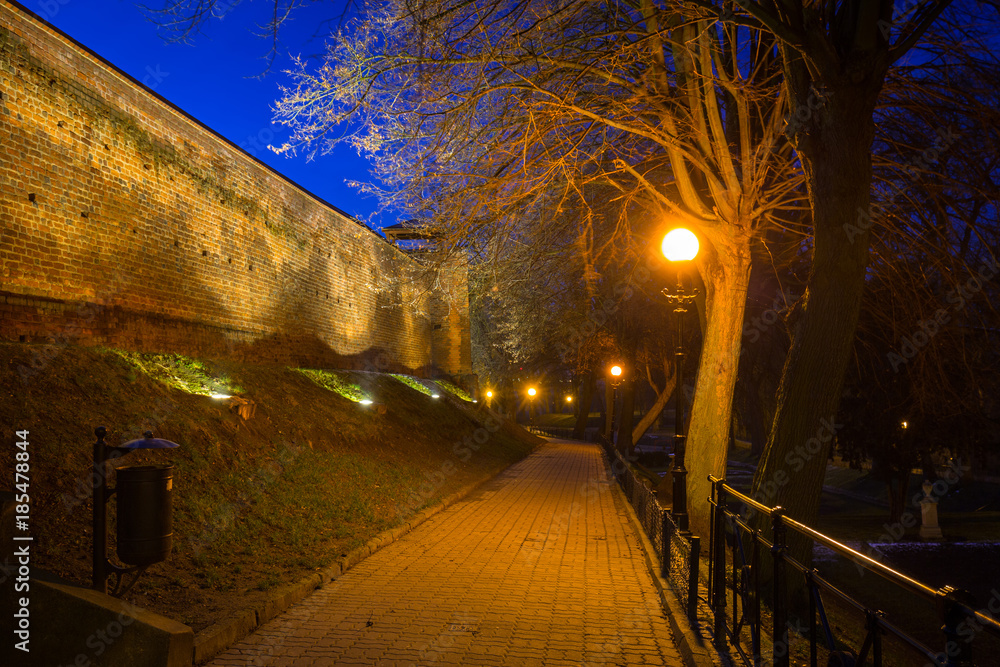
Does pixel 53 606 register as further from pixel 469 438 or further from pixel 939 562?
pixel 939 562

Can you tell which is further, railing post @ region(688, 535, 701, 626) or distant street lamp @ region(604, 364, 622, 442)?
distant street lamp @ region(604, 364, 622, 442)

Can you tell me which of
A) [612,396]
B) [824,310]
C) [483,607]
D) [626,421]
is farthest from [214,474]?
[612,396]

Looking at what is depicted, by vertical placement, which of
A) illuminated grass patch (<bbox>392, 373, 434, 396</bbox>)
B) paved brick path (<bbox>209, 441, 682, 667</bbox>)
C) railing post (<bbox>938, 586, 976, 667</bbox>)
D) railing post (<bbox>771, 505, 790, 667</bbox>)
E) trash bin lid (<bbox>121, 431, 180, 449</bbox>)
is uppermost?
illuminated grass patch (<bbox>392, 373, 434, 396</bbox>)

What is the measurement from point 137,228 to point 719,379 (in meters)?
10.4

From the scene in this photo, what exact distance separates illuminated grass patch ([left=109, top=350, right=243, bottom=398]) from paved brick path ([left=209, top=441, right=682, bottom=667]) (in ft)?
13.5

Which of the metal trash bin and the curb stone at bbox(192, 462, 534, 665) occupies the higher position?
the metal trash bin

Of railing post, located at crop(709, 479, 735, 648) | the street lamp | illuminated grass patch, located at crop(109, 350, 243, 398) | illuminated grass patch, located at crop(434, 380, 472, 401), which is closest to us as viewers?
railing post, located at crop(709, 479, 735, 648)

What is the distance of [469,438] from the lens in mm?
20594

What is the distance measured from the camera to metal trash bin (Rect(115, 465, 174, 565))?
4402 millimetres

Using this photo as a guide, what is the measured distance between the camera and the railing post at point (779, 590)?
11.2 ft

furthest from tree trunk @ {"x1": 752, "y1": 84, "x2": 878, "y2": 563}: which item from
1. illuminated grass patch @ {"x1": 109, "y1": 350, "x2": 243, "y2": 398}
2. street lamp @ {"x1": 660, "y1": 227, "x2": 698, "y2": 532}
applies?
illuminated grass patch @ {"x1": 109, "y1": 350, "x2": 243, "y2": 398}

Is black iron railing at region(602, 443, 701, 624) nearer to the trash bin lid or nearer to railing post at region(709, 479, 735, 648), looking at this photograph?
railing post at region(709, 479, 735, 648)

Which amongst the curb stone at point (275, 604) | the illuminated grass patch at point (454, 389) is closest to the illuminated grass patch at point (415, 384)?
the illuminated grass patch at point (454, 389)

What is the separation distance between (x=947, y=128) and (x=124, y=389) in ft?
37.9
